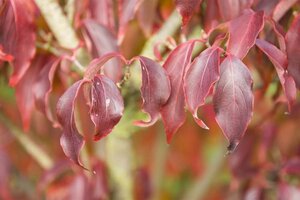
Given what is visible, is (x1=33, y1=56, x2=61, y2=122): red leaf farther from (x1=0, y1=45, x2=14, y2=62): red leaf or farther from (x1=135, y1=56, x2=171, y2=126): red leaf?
(x1=135, y1=56, x2=171, y2=126): red leaf

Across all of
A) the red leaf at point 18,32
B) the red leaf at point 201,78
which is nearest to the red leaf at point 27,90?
the red leaf at point 18,32

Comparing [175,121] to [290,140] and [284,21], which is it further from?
[290,140]

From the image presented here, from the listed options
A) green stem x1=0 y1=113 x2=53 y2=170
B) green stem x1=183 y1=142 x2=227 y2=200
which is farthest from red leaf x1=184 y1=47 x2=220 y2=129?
green stem x1=183 y1=142 x2=227 y2=200

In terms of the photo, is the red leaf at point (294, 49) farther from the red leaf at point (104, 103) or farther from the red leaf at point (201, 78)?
the red leaf at point (104, 103)

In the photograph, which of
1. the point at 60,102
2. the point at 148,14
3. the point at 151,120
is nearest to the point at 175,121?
the point at 151,120

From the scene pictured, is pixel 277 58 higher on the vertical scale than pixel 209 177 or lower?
higher

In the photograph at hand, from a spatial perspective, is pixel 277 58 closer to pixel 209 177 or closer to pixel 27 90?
pixel 27 90

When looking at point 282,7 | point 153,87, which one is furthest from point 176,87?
point 282,7
